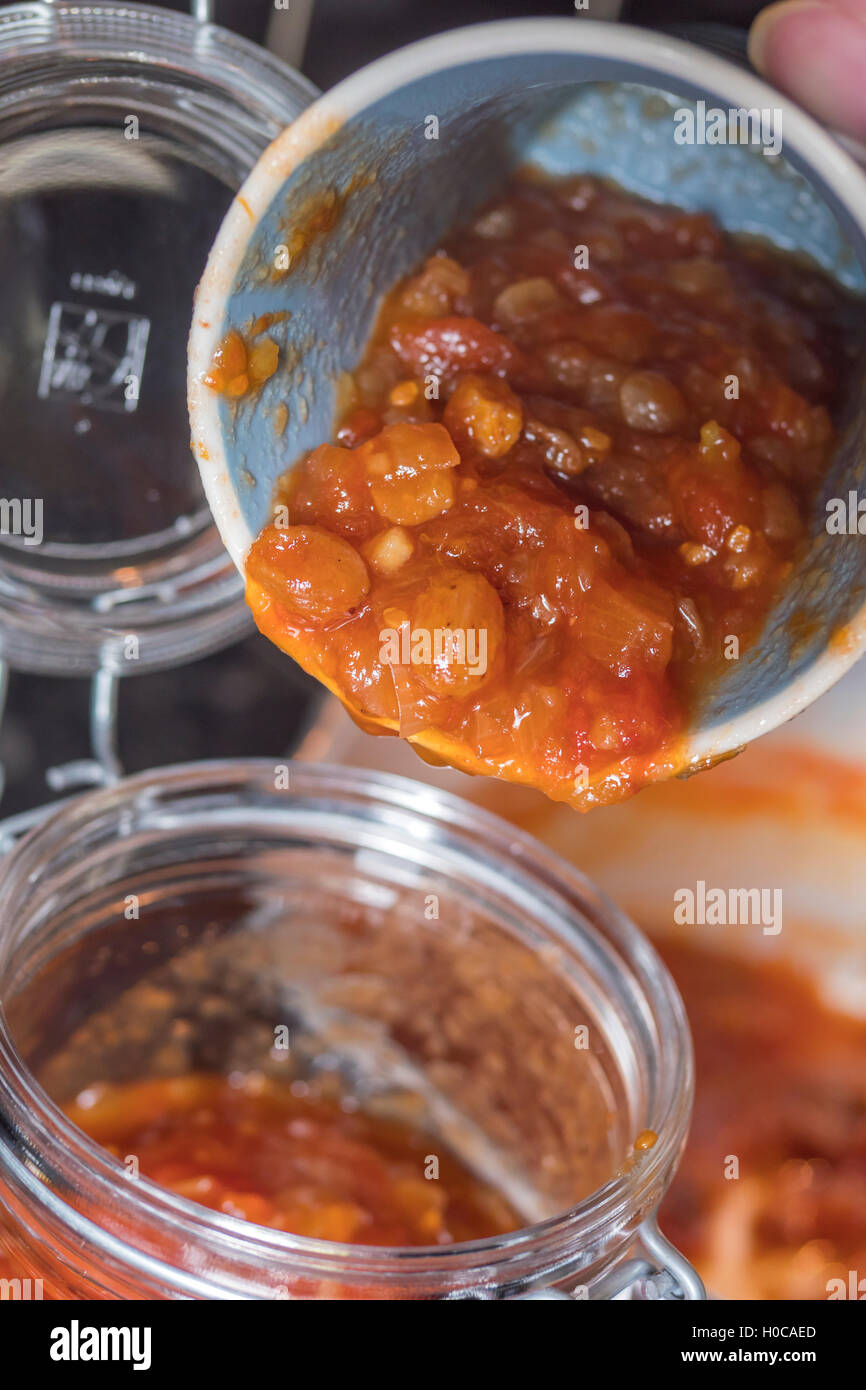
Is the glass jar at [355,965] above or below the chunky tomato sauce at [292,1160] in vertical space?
above

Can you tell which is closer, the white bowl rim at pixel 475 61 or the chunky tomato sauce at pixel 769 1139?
the white bowl rim at pixel 475 61

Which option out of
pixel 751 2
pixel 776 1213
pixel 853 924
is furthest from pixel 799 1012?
pixel 751 2

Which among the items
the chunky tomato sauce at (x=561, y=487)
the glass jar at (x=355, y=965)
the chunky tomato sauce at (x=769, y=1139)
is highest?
the chunky tomato sauce at (x=561, y=487)

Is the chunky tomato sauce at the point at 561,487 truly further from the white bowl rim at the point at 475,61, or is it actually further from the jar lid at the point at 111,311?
the jar lid at the point at 111,311

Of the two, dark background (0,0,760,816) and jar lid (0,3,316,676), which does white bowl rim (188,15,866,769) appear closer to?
jar lid (0,3,316,676)

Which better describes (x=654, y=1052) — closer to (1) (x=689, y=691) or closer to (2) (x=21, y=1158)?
(1) (x=689, y=691)

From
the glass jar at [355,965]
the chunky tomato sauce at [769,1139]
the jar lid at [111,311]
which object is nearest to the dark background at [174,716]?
the jar lid at [111,311]

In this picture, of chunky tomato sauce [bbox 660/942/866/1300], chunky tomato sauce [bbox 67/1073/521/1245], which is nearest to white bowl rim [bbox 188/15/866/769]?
chunky tomato sauce [bbox 67/1073/521/1245]

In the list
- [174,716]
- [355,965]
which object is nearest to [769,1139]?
[355,965]

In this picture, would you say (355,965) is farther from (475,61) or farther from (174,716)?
(475,61)
